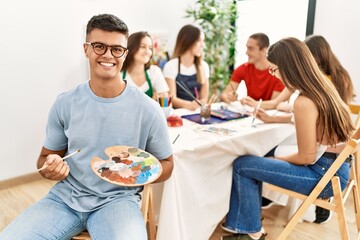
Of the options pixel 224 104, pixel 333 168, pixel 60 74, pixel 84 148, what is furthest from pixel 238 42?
pixel 84 148

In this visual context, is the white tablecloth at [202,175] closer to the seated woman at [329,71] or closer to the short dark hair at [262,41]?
the seated woman at [329,71]

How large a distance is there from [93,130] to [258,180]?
103 centimetres

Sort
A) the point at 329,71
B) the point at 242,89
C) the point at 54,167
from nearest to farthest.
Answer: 1. the point at 54,167
2. the point at 329,71
3. the point at 242,89

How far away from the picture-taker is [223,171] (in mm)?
1941

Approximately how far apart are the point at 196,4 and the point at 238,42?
690 mm

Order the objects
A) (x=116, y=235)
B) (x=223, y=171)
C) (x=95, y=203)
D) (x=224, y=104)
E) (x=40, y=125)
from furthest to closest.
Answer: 1. (x=40, y=125)
2. (x=224, y=104)
3. (x=223, y=171)
4. (x=95, y=203)
5. (x=116, y=235)

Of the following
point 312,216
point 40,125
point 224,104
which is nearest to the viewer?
point 312,216

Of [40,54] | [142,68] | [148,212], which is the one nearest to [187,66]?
[142,68]

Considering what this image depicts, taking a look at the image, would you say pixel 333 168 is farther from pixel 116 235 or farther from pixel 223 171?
pixel 116 235

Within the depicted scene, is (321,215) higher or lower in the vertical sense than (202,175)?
lower

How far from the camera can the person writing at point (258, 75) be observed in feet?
8.84

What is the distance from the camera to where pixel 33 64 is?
2.71 meters

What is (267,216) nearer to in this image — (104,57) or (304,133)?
(304,133)

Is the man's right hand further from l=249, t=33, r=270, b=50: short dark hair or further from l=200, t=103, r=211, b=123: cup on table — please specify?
l=249, t=33, r=270, b=50: short dark hair
